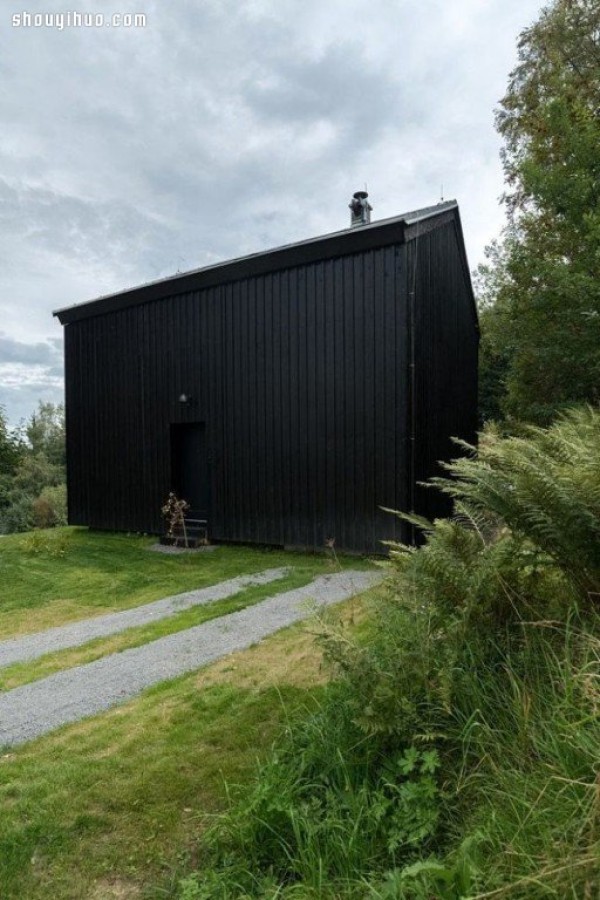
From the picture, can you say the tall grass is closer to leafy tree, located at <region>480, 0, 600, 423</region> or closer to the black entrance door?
leafy tree, located at <region>480, 0, 600, 423</region>

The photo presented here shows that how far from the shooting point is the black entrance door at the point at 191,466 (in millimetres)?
8812

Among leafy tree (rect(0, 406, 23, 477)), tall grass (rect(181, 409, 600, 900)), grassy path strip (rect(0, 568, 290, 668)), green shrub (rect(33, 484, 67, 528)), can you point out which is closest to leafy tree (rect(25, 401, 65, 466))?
leafy tree (rect(0, 406, 23, 477))

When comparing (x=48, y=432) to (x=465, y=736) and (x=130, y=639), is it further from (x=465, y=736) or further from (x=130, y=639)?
(x=465, y=736)

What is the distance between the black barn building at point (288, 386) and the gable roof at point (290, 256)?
24 millimetres

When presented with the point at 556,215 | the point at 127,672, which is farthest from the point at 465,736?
the point at 556,215

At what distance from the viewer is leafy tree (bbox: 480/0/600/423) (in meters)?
7.03

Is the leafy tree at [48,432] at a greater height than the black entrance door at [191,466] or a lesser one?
greater

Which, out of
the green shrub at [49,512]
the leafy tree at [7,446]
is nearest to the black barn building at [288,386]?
the green shrub at [49,512]

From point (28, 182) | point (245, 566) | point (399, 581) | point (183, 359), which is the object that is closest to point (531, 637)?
point (399, 581)

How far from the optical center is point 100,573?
273 inches

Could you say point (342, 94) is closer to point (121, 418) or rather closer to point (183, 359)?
point (183, 359)

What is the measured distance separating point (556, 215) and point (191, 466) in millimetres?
7287

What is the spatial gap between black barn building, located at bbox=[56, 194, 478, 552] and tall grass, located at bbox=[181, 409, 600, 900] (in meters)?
4.64

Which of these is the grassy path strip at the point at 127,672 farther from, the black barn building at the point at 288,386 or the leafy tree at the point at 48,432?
the leafy tree at the point at 48,432
